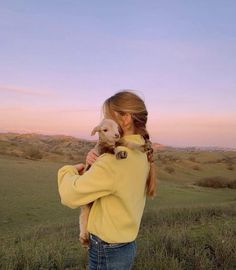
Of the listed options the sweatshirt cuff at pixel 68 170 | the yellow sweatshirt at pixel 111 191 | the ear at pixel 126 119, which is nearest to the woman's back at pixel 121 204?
the yellow sweatshirt at pixel 111 191

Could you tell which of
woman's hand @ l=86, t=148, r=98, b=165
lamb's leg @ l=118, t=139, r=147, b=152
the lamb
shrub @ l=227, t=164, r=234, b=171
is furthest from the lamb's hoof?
shrub @ l=227, t=164, r=234, b=171

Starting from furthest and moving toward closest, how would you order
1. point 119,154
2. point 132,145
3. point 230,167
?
point 230,167 < point 132,145 < point 119,154

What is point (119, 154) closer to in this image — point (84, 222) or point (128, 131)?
point (128, 131)

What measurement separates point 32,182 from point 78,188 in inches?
765

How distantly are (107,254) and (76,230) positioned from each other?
6.70 meters

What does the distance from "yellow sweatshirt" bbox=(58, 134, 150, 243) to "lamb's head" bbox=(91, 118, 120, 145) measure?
3.4 inches

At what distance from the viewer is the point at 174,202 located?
64.1 ft

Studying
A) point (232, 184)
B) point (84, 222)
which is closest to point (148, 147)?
point (84, 222)

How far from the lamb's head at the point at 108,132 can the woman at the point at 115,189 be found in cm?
10

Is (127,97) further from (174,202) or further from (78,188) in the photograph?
(174,202)

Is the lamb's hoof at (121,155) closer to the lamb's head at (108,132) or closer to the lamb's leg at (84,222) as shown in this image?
the lamb's head at (108,132)

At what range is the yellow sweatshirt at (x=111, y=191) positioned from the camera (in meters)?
2.71

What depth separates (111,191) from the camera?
9.05 feet

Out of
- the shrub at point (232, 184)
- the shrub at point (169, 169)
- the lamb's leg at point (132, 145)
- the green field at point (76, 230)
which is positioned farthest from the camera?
the shrub at point (169, 169)
